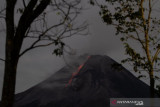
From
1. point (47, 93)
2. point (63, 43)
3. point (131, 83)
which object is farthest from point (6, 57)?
point (131, 83)

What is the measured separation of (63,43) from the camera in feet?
19.4

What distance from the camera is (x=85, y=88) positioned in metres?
122

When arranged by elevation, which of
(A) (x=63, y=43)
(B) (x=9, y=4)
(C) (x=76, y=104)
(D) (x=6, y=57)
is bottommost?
(C) (x=76, y=104)

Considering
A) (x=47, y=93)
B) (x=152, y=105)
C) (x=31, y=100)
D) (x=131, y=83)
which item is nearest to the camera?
(x=152, y=105)

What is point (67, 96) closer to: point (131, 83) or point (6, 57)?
point (131, 83)

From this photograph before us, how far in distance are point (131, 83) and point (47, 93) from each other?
167 ft

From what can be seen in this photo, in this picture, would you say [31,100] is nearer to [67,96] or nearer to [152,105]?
[67,96]

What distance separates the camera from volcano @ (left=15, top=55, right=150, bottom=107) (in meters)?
107

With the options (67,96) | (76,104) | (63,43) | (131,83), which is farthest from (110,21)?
(131,83)

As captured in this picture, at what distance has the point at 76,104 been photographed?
102688 mm

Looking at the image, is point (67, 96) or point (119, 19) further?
point (67, 96)

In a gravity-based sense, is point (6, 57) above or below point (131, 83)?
above

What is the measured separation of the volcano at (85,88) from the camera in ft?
352

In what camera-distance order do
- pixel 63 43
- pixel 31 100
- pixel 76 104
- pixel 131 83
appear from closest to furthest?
1. pixel 63 43
2. pixel 76 104
3. pixel 31 100
4. pixel 131 83
